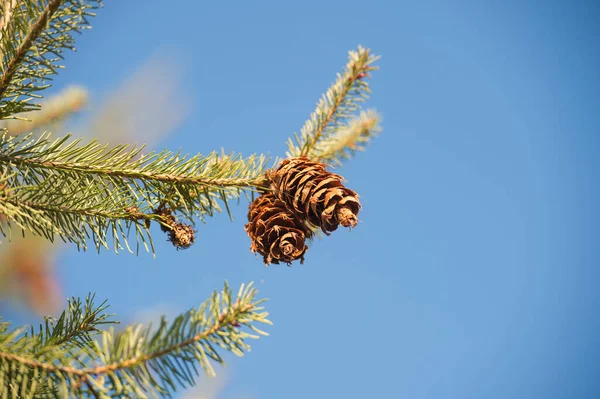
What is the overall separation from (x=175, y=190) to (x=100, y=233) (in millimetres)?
207

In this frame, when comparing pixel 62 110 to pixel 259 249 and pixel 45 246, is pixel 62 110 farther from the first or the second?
pixel 45 246

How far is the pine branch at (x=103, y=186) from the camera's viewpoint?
3.70 ft

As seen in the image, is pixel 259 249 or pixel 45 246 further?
pixel 45 246

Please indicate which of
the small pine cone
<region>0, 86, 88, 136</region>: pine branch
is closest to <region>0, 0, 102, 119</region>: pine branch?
the small pine cone

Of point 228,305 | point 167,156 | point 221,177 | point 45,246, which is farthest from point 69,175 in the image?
point 45,246

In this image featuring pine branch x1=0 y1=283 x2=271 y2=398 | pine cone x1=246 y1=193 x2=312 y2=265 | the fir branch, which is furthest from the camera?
the fir branch

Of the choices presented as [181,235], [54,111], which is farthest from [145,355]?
[54,111]

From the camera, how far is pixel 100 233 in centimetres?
125

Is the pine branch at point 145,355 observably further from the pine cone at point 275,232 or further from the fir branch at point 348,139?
the fir branch at point 348,139

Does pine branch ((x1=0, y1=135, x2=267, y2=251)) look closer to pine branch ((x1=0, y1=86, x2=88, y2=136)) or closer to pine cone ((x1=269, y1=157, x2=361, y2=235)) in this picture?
pine cone ((x1=269, y1=157, x2=361, y2=235))

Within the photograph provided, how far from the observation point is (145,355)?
2.71 ft

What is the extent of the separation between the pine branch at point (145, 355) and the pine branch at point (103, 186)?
337mm

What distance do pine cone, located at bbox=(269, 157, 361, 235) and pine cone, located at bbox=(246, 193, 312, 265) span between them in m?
0.03

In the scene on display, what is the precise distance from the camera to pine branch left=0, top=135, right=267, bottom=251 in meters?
1.13
